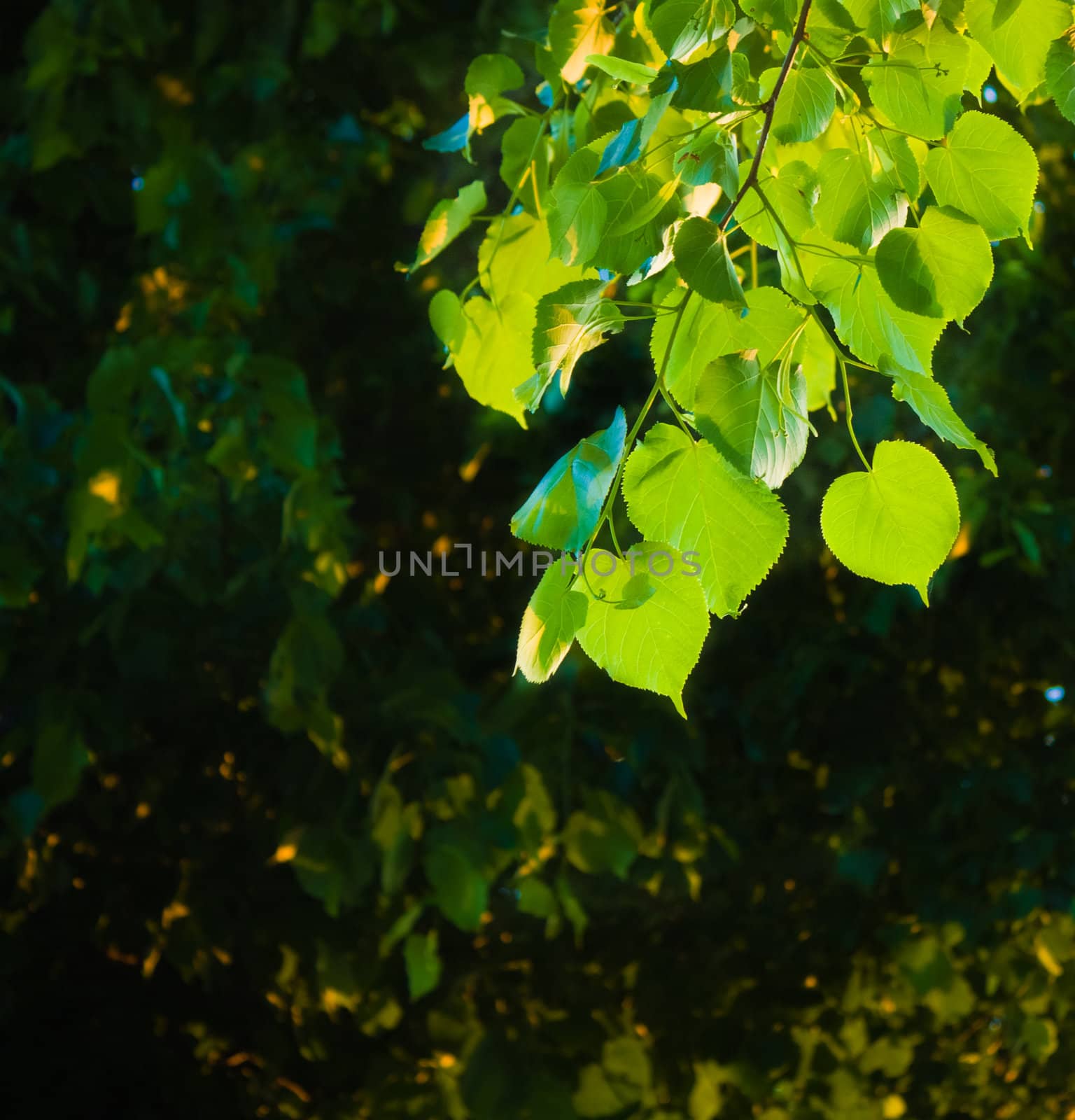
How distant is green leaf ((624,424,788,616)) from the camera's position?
0.97ft

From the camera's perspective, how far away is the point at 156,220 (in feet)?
4.01

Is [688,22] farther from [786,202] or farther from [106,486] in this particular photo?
[106,486]

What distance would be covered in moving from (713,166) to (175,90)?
1281 mm

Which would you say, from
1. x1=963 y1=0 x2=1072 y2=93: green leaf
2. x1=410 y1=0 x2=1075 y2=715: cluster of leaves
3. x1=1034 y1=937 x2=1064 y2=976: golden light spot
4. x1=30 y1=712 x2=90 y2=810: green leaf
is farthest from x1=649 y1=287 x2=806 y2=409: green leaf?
x1=1034 y1=937 x2=1064 y2=976: golden light spot

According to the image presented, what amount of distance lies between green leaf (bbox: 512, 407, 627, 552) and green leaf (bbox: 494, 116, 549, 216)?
157 millimetres

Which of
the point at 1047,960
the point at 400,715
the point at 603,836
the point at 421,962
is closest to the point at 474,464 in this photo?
the point at 400,715

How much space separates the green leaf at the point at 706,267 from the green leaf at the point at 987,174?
0.08m

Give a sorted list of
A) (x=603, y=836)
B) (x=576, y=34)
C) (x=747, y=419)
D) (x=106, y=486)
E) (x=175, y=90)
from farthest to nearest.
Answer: (x=175, y=90), (x=603, y=836), (x=106, y=486), (x=576, y=34), (x=747, y=419)

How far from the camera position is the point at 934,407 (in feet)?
0.96

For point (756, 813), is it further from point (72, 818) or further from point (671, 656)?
point (671, 656)

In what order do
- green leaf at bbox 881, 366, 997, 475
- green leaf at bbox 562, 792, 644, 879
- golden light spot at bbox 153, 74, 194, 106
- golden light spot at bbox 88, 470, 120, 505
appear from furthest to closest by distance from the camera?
golden light spot at bbox 153, 74, 194, 106 < green leaf at bbox 562, 792, 644, 879 < golden light spot at bbox 88, 470, 120, 505 < green leaf at bbox 881, 366, 997, 475

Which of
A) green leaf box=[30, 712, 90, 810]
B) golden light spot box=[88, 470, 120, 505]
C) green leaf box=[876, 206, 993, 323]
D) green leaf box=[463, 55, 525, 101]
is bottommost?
green leaf box=[30, 712, 90, 810]

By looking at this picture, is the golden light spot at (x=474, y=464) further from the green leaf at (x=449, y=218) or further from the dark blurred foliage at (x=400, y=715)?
the green leaf at (x=449, y=218)

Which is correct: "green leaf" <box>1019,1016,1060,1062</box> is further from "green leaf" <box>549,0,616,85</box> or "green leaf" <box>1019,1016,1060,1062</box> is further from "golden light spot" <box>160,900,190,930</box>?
"green leaf" <box>549,0,616,85</box>
